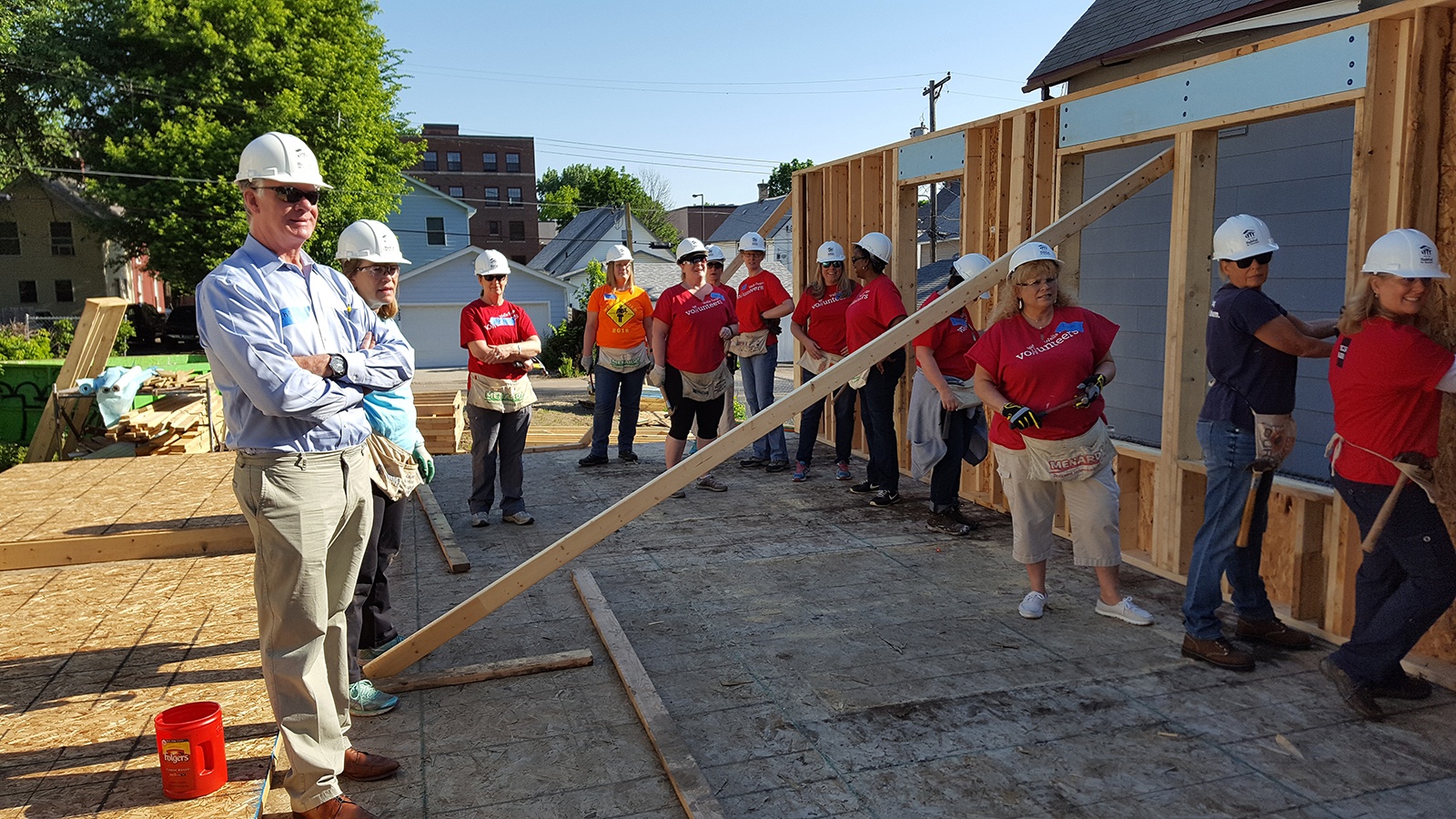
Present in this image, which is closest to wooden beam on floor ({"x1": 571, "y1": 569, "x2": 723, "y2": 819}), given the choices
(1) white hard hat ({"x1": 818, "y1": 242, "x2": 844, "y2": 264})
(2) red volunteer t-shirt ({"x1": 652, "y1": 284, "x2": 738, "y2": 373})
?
(2) red volunteer t-shirt ({"x1": 652, "y1": 284, "x2": 738, "y2": 373})

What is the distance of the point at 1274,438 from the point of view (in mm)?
4141

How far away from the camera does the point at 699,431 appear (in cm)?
773

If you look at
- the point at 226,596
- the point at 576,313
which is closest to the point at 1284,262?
the point at 226,596

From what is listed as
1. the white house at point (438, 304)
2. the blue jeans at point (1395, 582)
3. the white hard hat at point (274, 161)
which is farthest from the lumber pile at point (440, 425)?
the white house at point (438, 304)

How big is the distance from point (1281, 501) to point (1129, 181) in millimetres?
1827

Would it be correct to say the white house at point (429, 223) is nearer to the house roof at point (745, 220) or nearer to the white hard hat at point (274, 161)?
the house roof at point (745, 220)

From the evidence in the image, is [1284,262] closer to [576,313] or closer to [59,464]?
[59,464]

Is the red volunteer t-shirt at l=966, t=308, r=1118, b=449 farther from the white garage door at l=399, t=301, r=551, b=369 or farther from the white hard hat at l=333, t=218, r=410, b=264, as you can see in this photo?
the white garage door at l=399, t=301, r=551, b=369

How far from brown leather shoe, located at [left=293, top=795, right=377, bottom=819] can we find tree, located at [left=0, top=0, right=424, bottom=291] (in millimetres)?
26818

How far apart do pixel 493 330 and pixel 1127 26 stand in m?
Result: 6.80

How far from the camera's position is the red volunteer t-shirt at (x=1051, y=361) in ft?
14.7

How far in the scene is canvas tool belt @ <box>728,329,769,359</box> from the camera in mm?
8711

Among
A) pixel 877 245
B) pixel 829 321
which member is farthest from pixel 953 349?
pixel 829 321

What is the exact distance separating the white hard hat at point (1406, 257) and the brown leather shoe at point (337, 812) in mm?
4093
